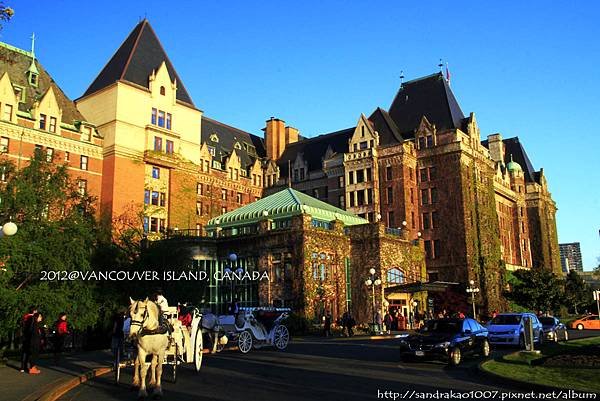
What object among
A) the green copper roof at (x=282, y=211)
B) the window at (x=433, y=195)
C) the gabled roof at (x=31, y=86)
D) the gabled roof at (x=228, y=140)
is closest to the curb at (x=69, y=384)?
the green copper roof at (x=282, y=211)

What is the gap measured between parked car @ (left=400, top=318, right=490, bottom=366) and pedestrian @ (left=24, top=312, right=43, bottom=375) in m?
11.7

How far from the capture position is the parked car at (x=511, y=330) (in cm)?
2400

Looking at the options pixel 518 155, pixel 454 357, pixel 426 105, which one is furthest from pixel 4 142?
pixel 518 155

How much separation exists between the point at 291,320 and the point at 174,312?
26.0 m

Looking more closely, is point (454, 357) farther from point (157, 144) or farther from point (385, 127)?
point (385, 127)

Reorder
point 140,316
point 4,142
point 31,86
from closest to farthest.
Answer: point 140,316 < point 4,142 < point 31,86

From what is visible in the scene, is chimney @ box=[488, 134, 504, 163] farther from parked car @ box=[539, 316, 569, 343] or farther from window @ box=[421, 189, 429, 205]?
parked car @ box=[539, 316, 569, 343]

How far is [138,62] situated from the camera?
60656mm

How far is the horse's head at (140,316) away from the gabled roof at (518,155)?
8524 cm

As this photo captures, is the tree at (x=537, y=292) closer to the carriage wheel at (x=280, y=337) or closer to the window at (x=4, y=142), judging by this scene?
the carriage wheel at (x=280, y=337)

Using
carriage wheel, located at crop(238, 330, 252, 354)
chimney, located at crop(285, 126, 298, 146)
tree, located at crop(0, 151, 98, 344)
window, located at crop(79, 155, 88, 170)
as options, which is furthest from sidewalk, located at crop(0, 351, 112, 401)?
chimney, located at crop(285, 126, 298, 146)

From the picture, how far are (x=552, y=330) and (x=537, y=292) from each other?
3432cm

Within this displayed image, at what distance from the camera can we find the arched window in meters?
47.2

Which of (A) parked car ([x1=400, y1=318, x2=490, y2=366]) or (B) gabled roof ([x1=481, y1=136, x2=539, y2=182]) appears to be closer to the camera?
(A) parked car ([x1=400, y1=318, x2=490, y2=366])
